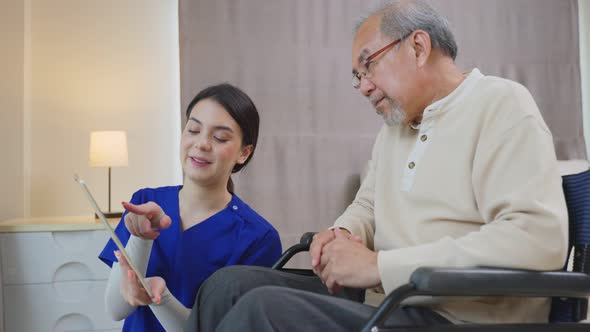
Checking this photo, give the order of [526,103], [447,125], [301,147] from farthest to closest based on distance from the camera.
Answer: [301,147] → [447,125] → [526,103]

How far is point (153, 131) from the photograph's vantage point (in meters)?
3.60

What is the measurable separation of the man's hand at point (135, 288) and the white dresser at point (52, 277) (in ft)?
4.69

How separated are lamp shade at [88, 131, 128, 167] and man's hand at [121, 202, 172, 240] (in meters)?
1.81

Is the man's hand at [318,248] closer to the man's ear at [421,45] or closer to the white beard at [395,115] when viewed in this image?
the white beard at [395,115]

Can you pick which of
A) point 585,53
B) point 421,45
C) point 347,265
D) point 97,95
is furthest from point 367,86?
point 585,53

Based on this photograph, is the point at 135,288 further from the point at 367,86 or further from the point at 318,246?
the point at 367,86

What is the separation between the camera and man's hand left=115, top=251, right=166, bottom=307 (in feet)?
4.52

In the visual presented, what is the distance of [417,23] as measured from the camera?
1545mm

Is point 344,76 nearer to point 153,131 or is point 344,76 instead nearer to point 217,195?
point 153,131

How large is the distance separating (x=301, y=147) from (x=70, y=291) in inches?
60.3

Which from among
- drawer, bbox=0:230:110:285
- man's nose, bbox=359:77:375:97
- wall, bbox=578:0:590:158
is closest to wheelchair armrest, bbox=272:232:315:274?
man's nose, bbox=359:77:375:97

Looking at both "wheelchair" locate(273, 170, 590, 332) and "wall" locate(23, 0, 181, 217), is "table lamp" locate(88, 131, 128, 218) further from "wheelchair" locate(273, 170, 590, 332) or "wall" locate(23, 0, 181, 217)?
"wheelchair" locate(273, 170, 590, 332)

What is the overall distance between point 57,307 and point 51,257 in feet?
0.70

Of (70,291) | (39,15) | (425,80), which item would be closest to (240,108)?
(425,80)
